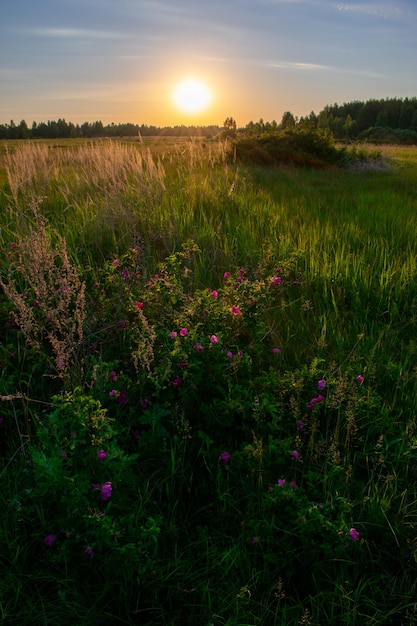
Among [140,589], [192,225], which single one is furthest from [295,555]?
[192,225]

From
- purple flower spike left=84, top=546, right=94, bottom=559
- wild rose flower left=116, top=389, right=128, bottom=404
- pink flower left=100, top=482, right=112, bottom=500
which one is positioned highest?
pink flower left=100, top=482, right=112, bottom=500

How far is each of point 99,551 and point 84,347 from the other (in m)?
1.26

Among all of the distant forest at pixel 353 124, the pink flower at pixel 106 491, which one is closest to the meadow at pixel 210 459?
the pink flower at pixel 106 491

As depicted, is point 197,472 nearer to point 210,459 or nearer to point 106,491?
point 210,459

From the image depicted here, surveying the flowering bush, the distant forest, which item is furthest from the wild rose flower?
the distant forest

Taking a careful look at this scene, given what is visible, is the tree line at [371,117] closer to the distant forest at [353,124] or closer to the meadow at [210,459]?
the distant forest at [353,124]

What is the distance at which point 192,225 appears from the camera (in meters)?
4.81

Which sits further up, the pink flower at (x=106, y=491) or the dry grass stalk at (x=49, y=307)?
the dry grass stalk at (x=49, y=307)

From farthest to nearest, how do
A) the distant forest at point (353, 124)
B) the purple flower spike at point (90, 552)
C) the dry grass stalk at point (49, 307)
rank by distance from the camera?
the distant forest at point (353, 124) < the dry grass stalk at point (49, 307) < the purple flower spike at point (90, 552)

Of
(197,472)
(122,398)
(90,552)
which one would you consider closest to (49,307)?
(122,398)

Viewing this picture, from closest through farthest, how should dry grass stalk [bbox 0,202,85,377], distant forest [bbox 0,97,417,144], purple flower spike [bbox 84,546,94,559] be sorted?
purple flower spike [bbox 84,546,94,559], dry grass stalk [bbox 0,202,85,377], distant forest [bbox 0,97,417,144]

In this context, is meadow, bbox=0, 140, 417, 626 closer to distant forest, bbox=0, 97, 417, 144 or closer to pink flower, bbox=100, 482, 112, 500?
pink flower, bbox=100, 482, 112, 500

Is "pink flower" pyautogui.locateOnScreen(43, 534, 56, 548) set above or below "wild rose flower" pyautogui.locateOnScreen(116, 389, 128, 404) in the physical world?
below

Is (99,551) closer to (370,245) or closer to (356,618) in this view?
(356,618)
